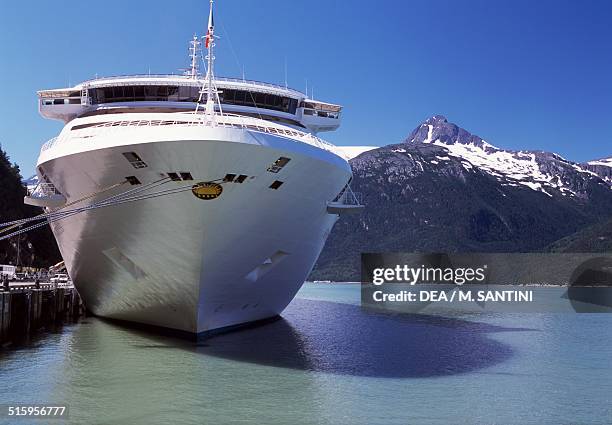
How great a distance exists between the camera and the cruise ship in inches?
738

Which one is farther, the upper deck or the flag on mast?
the upper deck

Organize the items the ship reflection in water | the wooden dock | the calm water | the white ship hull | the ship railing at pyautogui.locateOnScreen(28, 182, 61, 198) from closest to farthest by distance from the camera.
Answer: the calm water
the white ship hull
the ship reflection in water
the ship railing at pyautogui.locateOnScreen(28, 182, 61, 198)
the wooden dock

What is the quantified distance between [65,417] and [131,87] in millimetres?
15764

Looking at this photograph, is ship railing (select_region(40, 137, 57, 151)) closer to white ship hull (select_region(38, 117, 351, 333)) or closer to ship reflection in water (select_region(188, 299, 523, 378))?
white ship hull (select_region(38, 117, 351, 333))

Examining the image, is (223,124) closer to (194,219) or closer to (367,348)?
(194,219)

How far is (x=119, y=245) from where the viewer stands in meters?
21.3

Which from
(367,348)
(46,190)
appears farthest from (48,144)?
(367,348)

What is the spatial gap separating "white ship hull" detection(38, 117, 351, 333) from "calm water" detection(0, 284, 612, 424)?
1965 mm

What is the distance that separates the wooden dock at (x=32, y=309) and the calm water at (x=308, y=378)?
1.22 m

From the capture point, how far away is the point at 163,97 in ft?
84.0

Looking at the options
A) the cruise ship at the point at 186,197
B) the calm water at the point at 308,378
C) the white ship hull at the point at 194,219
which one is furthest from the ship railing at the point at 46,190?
the calm water at the point at 308,378

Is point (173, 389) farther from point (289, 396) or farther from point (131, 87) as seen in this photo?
point (131, 87)

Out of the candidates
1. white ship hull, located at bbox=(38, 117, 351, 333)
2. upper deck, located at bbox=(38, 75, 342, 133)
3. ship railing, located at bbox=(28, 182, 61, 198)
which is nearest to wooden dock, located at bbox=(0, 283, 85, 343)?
white ship hull, located at bbox=(38, 117, 351, 333)

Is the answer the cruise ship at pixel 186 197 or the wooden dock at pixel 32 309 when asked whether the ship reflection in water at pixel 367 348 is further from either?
the wooden dock at pixel 32 309
